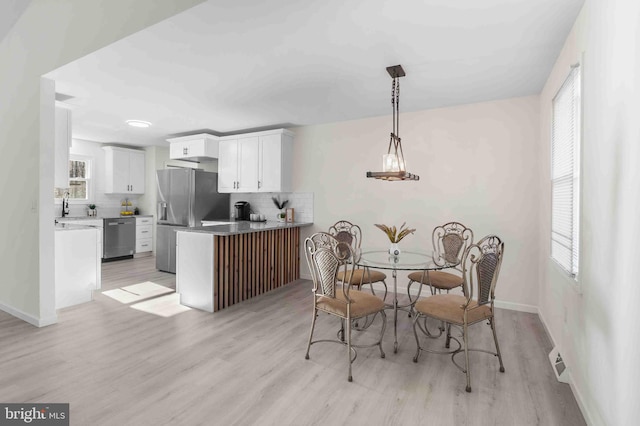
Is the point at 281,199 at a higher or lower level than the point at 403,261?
higher

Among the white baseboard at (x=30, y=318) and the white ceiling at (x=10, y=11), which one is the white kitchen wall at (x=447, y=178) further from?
the white ceiling at (x=10, y=11)

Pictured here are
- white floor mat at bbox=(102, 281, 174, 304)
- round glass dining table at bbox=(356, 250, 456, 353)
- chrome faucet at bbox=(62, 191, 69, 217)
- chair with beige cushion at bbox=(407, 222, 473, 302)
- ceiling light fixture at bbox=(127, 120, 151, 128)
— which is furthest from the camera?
chrome faucet at bbox=(62, 191, 69, 217)

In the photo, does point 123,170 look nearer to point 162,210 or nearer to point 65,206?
point 65,206

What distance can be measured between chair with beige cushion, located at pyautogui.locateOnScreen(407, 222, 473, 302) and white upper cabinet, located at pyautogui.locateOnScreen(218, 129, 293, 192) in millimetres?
2450

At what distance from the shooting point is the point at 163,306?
3732 mm

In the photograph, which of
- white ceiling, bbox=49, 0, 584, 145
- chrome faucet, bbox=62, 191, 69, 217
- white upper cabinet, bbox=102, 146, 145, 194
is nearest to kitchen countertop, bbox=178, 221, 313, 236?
white ceiling, bbox=49, 0, 584, 145

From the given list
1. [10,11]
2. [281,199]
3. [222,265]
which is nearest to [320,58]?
[222,265]

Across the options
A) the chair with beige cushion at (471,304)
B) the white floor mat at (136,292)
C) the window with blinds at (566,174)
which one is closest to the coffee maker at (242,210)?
the white floor mat at (136,292)

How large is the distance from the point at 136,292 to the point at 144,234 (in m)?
2.91

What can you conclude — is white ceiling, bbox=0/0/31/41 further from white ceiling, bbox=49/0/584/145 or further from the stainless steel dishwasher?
the stainless steel dishwasher

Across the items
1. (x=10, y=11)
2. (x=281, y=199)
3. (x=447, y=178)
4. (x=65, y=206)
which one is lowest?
(x=65, y=206)

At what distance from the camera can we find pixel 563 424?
5.89 feet

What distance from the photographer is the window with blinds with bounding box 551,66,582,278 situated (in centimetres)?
227

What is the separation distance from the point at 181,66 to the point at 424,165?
3017 millimetres
